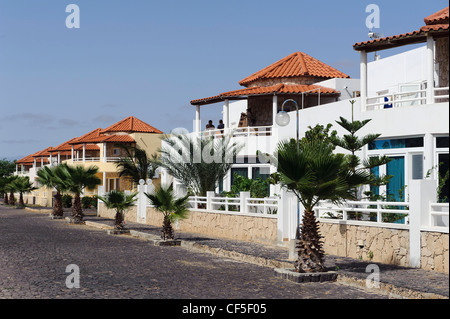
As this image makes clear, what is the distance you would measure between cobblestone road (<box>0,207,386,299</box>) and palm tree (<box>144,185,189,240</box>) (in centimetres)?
134

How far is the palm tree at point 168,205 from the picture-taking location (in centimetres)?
2144

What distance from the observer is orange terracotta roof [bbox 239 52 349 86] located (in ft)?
123

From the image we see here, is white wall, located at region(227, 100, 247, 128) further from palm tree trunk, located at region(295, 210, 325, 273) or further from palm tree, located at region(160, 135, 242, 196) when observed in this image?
palm tree trunk, located at region(295, 210, 325, 273)

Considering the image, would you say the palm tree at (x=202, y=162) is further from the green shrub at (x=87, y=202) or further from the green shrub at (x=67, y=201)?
the green shrub at (x=67, y=201)

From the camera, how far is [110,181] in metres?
60.6

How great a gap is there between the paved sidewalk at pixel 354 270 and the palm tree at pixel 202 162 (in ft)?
28.4

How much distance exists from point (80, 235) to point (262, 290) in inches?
604

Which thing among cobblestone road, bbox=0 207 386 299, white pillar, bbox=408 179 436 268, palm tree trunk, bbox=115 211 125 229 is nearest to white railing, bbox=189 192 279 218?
palm tree trunk, bbox=115 211 125 229

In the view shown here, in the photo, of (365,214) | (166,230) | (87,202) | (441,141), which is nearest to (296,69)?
(166,230)

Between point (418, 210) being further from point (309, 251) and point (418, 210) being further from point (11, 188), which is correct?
point (11, 188)

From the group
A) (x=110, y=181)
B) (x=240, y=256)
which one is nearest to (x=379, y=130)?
(x=240, y=256)

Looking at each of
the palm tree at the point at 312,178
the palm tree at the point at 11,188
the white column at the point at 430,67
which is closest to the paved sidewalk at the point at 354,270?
the palm tree at the point at 312,178

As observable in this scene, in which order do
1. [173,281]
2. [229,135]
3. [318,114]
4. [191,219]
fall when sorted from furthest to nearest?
[229,135] < [191,219] < [318,114] < [173,281]
